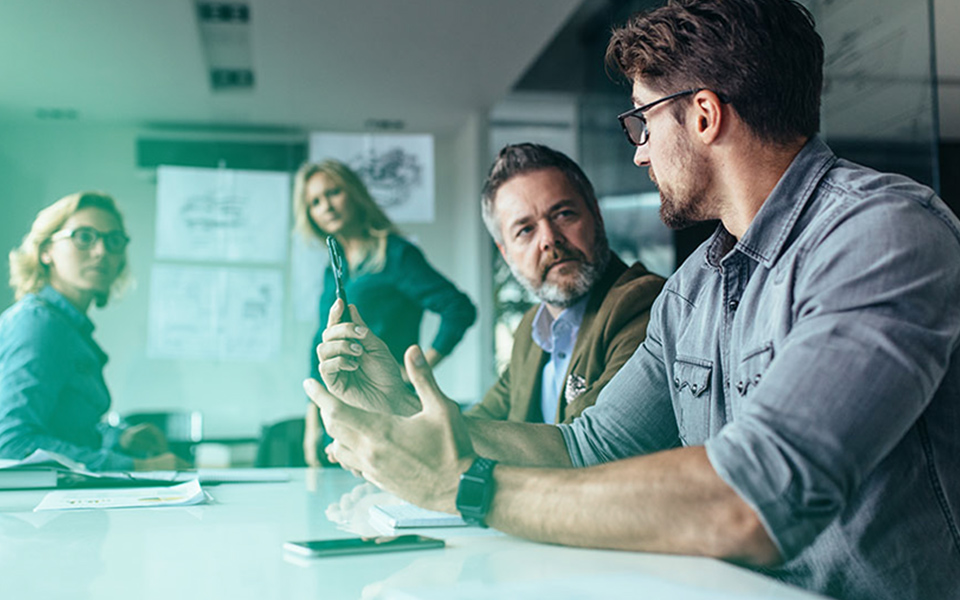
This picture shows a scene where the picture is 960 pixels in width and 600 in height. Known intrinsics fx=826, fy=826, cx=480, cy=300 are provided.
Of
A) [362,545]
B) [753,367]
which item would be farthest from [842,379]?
[362,545]

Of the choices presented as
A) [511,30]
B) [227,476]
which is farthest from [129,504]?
[511,30]

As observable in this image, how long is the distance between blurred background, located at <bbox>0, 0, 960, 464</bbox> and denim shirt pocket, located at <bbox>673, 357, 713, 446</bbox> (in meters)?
1.60

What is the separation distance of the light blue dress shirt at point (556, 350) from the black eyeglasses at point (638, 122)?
1.96 ft

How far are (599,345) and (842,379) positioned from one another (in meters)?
0.91

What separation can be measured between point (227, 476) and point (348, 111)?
2466 mm

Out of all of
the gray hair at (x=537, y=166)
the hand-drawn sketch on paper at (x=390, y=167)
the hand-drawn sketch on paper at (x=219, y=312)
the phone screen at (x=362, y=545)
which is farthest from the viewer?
the hand-drawn sketch on paper at (x=390, y=167)

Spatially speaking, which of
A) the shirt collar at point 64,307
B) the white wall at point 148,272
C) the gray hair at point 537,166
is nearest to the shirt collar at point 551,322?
the gray hair at point 537,166

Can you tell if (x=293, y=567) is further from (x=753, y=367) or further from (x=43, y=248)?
(x=43, y=248)

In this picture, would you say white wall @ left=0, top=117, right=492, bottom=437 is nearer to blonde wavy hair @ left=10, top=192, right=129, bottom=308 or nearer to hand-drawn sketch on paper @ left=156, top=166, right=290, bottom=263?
hand-drawn sketch on paper @ left=156, top=166, right=290, bottom=263

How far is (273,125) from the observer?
381 cm

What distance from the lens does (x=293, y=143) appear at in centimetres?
379

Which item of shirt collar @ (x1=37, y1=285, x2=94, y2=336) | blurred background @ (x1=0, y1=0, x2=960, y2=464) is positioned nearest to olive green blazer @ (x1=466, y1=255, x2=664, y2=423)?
blurred background @ (x1=0, y1=0, x2=960, y2=464)

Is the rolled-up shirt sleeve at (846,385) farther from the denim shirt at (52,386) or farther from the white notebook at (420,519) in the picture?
the denim shirt at (52,386)

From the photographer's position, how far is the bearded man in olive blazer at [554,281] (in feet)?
5.45
